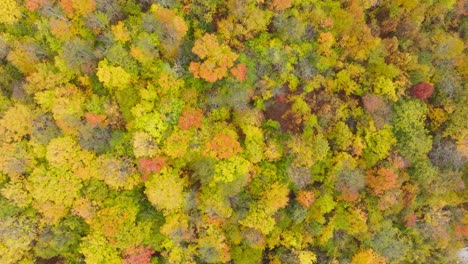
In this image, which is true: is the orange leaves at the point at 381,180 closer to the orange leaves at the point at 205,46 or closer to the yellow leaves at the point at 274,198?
the yellow leaves at the point at 274,198

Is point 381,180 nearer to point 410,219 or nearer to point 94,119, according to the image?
point 410,219

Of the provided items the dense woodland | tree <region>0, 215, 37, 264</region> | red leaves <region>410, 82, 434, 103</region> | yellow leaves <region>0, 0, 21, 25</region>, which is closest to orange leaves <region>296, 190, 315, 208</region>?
the dense woodland

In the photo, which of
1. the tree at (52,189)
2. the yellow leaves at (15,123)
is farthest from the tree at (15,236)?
the yellow leaves at (15,123)

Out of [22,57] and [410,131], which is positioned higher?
[410,131]

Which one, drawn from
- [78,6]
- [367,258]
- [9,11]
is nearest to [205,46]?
[78,6]

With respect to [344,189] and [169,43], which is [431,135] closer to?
[344,189]

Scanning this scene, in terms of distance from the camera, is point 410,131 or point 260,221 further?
point 410,131

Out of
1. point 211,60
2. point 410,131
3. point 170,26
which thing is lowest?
point 211,60
